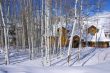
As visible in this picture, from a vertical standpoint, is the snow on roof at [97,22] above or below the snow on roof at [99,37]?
above

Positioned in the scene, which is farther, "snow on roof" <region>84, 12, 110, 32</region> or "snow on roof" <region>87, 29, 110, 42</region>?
"snow on roof" <region>87, 29, 110, 42</region>

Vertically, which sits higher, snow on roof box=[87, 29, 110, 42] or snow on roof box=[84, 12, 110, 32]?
snow on roof box=[84, 12, 110, 32]

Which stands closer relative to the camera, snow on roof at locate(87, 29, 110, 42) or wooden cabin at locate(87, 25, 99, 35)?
snow on roof at locate(87, 29, 110, 42)

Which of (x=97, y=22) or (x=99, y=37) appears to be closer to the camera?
(x=97, y=22)

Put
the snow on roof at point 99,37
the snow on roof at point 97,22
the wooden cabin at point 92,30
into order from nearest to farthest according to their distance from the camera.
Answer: the snow on roof at point 97,22 < the snow on roof at point 99,37 < the wooden cabin at point 92,30

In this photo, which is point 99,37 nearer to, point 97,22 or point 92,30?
point 92,30

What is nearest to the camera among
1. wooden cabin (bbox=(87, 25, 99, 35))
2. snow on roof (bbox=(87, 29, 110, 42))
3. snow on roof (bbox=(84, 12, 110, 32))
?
snow on roof (bbox=(84, 12, 110, 32))

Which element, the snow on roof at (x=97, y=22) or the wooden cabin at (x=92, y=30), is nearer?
the snow on roof at (x=97, y=22)

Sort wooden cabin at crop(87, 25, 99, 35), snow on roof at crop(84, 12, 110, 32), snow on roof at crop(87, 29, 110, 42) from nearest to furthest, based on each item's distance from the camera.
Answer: snow on roof at crop(84, 12, 110, 32) → snow on roof at crop(87, 29, 110, 42) → wooden cabin at crop(87, 25, 99, 35)

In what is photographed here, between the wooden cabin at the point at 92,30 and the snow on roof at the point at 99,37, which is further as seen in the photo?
the wooden cabin at the point at 92,30

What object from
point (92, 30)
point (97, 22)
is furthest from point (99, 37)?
point (97, 22)

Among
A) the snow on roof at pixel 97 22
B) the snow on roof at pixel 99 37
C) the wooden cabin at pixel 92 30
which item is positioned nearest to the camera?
the snow on roof at pixel 97 22

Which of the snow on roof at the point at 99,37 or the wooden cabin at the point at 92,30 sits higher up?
the wooden cabin at the point at 92,30

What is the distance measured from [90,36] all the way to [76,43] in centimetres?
331
